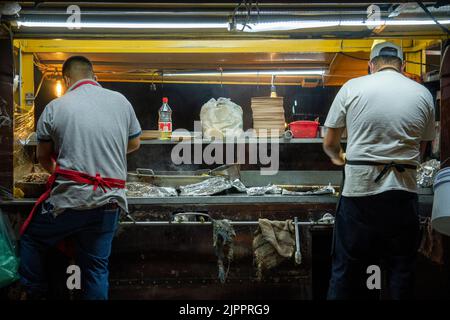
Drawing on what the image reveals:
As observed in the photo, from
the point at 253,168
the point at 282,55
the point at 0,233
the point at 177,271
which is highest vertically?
the point at 282,55

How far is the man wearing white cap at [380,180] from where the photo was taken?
3.33 meters

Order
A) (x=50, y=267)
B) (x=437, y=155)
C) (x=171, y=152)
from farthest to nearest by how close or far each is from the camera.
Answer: (x=171, y=152), (x=437, y=155), (x=50, y=267)

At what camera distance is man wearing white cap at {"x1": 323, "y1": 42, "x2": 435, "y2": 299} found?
3.33 meters

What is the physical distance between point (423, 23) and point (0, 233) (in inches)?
153

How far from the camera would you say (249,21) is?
13.4ft

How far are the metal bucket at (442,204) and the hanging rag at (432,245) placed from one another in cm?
28

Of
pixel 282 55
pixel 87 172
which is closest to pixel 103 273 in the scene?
pixel 87 172

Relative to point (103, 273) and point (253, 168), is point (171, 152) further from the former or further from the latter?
point (103, 273)

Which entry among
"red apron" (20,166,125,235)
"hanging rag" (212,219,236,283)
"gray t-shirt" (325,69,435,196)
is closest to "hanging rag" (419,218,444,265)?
"gray t-shirt" (325,69,435,196)

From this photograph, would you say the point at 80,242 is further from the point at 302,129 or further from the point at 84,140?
the point at 302,129

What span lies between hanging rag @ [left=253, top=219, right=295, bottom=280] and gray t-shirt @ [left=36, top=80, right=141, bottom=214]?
128 cm

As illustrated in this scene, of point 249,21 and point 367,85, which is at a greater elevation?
point 249,21

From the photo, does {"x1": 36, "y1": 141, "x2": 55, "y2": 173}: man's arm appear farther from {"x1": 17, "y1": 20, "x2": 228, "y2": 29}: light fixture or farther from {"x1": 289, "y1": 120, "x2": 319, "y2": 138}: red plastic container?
{"x1": 289, "y1": 120, "x2": 319, "y2": 138}: red plastic container

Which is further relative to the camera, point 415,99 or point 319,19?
point 319,19
